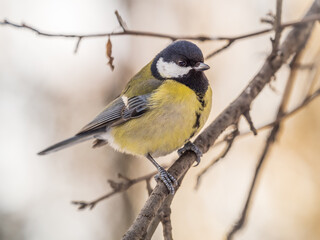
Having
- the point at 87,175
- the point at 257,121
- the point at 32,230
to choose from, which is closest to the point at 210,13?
the point at 257,121

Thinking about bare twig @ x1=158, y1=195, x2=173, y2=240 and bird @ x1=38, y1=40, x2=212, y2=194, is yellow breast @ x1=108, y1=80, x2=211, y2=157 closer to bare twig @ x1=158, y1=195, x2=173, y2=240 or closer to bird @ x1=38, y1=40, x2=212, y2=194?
bird @ x1=38, y1=40, x2=212, y2=194

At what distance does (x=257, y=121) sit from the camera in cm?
504

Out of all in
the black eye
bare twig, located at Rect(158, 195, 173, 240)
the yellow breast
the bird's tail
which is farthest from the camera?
the bird's tail

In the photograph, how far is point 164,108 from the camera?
2.90m

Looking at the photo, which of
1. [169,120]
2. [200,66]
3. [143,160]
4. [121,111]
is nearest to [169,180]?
[169,120]

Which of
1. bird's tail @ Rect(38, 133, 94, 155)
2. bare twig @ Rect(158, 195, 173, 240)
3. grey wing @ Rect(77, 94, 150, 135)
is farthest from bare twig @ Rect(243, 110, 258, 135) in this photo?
bird's tail @ Rect(38, 133, 94, 155)

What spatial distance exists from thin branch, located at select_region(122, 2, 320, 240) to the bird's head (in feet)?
1.07

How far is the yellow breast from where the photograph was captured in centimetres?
284

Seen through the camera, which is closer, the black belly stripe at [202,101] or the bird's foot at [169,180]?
the bird's foot at [169,180]

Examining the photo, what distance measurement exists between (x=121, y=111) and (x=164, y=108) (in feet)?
1.53

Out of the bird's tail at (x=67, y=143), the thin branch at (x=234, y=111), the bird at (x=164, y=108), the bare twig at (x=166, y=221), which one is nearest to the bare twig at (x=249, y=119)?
the thin branch at (x=234, y=111)

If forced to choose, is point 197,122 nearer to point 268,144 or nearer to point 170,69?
point 170,69

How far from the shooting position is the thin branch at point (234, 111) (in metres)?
2.18

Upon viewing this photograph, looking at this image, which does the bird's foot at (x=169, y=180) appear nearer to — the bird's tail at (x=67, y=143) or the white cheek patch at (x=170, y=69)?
the white cheek patch at (x=170, y=69)
